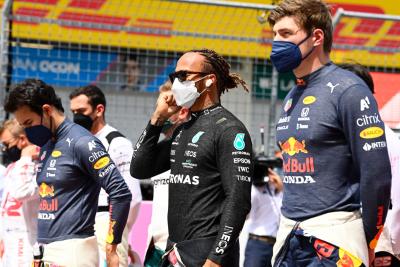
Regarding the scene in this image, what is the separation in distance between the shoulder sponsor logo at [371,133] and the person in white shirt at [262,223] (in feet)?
16.6

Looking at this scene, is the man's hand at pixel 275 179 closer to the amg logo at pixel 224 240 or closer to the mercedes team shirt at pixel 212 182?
the mercedes team shirt at pixel 212 182

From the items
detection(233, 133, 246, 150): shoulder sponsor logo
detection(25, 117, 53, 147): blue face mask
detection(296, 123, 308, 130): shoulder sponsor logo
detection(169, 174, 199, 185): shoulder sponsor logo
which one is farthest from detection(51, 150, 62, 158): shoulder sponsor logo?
detection(296, 123, 308, 130): shoulder sponsor logo

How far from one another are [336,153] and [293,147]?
0.75 ft

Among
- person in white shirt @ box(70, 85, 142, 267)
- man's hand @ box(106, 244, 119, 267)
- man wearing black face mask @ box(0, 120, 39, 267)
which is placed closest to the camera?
man's hand @ box(106, 244, 119, 267)

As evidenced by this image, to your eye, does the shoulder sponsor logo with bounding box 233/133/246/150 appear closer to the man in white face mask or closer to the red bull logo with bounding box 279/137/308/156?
the man in white face mask

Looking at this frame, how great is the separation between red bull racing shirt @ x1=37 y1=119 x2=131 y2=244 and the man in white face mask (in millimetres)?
912

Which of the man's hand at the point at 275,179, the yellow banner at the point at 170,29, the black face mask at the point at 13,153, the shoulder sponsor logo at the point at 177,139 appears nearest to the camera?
the shoulder sponsor logo at the point at 177,139

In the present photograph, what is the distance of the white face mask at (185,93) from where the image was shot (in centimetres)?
424

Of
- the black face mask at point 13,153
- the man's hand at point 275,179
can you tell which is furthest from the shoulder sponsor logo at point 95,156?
the man's hand at point 275,179

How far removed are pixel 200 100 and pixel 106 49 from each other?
4339 mm

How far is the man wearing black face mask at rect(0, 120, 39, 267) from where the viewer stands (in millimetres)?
6258

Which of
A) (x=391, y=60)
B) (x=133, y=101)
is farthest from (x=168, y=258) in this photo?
(x=391, y=60)

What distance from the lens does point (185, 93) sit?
13.9 ft

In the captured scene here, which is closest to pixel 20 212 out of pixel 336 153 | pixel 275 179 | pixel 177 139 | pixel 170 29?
pixel 177 139
